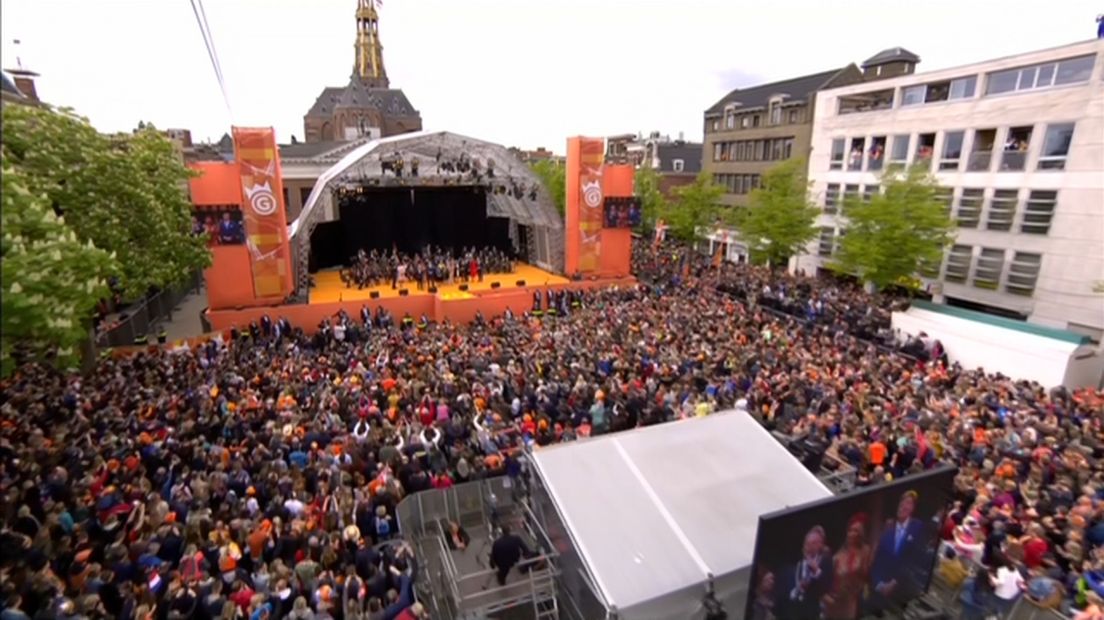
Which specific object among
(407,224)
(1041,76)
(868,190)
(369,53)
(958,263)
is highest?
(369,53)

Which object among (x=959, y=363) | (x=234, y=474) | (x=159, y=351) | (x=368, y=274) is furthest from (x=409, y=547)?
(x=368, y=274)

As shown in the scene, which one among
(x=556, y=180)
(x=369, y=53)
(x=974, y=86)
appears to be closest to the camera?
(x=974, y=86)

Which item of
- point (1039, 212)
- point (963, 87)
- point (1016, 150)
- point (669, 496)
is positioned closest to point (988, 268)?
point (1039, 212)

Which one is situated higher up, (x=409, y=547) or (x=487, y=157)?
(x=487, y=157)

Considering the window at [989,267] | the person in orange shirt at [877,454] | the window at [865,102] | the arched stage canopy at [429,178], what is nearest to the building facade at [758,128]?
the window at [865,102]

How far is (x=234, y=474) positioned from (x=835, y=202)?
34.0 meters

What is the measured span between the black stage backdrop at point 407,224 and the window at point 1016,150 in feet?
82.8

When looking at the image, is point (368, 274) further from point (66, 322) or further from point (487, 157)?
point (66, 322)

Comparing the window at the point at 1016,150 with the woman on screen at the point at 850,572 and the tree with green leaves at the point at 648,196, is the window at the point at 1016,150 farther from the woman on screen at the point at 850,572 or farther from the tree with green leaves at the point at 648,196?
the woman on screen at the point at 850,572

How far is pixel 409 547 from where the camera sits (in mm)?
7820

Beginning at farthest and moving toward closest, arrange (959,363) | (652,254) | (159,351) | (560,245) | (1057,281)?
1. (652,254)
2. (560,245)
3. (1057,281)
4. (959,363)
5. (159,351)

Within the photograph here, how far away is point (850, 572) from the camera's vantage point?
20.7 ft

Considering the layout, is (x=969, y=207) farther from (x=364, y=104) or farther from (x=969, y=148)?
(x=364, y=104)

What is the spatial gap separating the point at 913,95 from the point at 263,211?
104 feet
